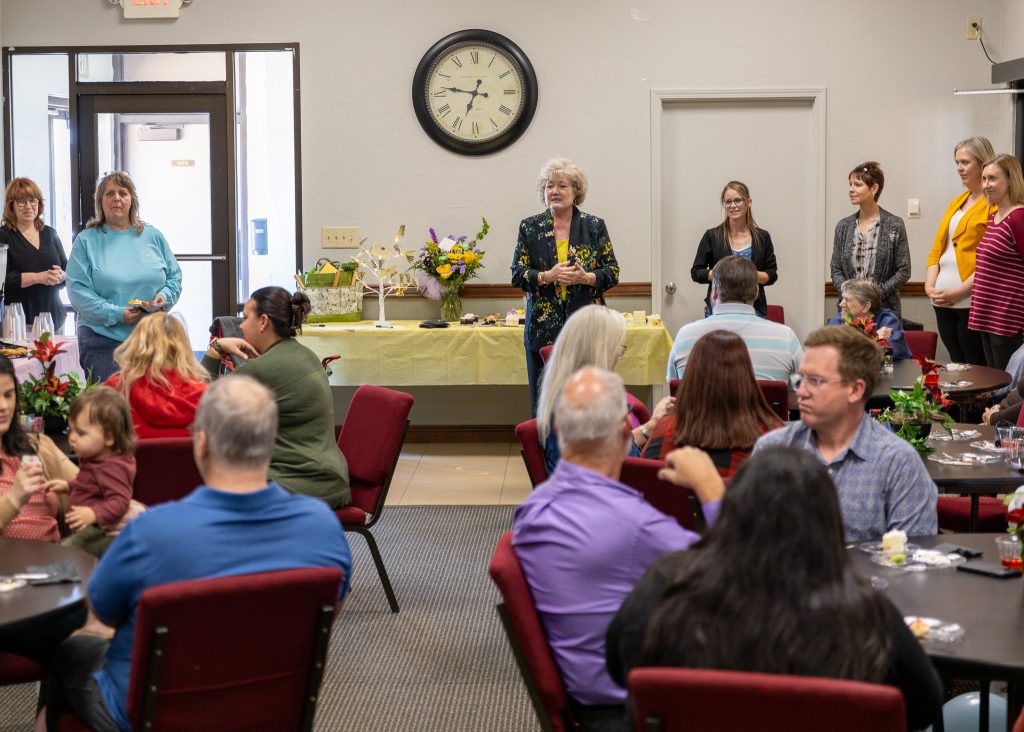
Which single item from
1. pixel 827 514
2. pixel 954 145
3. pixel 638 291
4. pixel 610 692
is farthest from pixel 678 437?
pixel 954 145

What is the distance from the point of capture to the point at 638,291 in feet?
26.9

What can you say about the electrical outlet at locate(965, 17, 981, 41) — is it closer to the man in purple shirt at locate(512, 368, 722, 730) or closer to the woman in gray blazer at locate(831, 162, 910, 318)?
the woman in gray blazer at locate(831, 162, 910, 318)

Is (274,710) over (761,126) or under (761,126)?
under

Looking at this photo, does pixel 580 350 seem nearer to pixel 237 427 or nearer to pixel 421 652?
pixel 421 652

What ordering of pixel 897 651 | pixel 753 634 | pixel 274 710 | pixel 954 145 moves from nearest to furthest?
1. pixel 753 634
2. pixel 897 651
3. pixel 274 710
4. pixel 954 145

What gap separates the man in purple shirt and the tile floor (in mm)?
3927

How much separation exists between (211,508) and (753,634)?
107cm

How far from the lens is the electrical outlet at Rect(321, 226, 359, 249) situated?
8.15m

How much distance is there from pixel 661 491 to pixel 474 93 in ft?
16.6

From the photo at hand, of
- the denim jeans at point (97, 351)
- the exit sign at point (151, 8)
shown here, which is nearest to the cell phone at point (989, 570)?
the denim jeans at point (97, 351)

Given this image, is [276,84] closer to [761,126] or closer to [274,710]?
[761,126]

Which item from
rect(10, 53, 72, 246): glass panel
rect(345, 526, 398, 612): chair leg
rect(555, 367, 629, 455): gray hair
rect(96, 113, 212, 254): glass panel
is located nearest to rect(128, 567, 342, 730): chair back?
rect(555, 367, 629, 455): gray hair

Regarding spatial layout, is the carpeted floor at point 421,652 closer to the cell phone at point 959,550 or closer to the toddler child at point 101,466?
the toddler child at point 101,466

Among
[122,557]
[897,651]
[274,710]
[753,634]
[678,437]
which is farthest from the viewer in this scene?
[678,437]
